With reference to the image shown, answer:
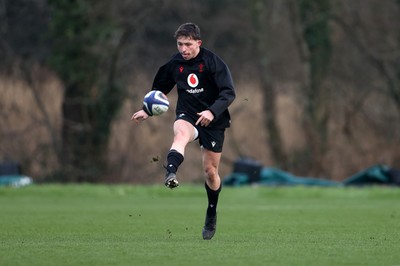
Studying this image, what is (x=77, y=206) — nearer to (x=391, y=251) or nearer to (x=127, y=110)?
(x=391, y=251)

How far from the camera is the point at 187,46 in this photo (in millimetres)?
11523

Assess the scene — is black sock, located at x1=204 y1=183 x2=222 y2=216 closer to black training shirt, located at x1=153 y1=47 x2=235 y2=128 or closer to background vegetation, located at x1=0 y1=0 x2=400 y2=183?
black training shirt, located at x1=153 y1=47 x2=235 y2=128

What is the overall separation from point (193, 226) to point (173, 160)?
3.00 metres

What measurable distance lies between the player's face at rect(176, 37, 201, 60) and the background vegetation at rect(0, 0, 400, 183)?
17534mm

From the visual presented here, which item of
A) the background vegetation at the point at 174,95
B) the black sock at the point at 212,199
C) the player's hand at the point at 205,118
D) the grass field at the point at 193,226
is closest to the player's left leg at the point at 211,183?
the black sock at the point at 212,199

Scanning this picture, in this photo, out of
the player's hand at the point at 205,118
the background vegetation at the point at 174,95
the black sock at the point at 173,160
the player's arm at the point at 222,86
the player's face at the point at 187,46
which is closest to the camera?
the black sock at the point at 173,160

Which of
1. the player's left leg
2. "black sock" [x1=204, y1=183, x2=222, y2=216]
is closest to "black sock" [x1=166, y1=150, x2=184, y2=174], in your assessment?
the player's left leg

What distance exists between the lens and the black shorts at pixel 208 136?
11.6m

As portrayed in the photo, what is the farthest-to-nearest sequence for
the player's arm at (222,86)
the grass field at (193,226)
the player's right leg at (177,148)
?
the player's arm at (222,86)
the player's right leg at (177,148)
the grass field at (193,226)

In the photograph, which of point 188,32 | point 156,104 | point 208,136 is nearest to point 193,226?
point 208,136

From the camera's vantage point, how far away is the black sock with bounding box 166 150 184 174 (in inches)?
429

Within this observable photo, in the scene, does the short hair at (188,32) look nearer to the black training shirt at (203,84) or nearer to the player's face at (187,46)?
the player's face at (187,46)

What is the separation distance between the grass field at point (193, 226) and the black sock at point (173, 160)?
0.77 m

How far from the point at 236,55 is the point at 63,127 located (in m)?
8.84
